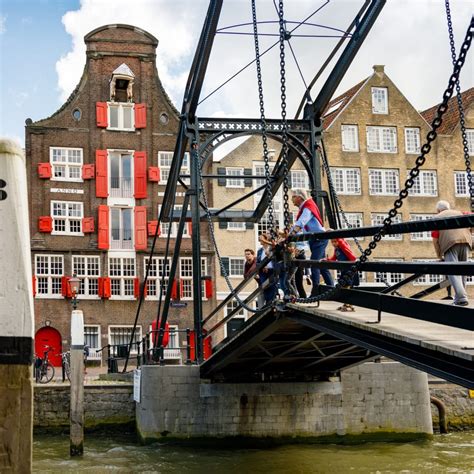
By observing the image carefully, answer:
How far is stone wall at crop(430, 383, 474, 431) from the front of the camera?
18.5 m

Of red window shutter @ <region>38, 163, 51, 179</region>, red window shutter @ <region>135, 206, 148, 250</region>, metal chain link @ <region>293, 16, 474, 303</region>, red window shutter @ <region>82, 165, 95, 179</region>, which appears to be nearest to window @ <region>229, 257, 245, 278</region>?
red window shutter @ <region>135, 206, 148, 250</region>

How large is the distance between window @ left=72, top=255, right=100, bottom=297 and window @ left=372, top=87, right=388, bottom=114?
41.4 feet

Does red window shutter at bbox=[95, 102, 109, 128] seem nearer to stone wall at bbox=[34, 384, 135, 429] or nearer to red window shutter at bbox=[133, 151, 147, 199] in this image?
red window shutter at bbox=[133, 151, 147, 199]

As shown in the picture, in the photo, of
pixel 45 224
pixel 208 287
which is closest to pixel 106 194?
pixel 45 224

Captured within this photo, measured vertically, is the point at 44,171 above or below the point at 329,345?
above

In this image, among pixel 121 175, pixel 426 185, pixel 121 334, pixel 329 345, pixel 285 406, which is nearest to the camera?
pixel 329 345

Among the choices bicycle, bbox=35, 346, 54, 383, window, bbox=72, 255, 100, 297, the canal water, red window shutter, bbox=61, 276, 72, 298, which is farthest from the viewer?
window, bbox=72, 255, 100, 297

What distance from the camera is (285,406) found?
620 inches

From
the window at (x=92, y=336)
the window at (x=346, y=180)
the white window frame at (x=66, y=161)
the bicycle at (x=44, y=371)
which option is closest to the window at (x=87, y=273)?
the window at (x=92, y=336)

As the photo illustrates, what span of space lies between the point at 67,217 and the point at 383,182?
12.3 meters

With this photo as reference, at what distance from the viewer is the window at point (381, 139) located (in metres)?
32.6

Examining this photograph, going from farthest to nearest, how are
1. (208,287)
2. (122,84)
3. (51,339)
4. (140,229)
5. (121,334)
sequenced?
1. (122,84)
2. (140,229)
3. (208,287)
4. (121,334)
5. (51,339)

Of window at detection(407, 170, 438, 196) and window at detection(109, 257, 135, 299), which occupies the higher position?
window at detection(407, 170, 438, 196)

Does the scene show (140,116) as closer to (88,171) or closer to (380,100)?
(88,171)
